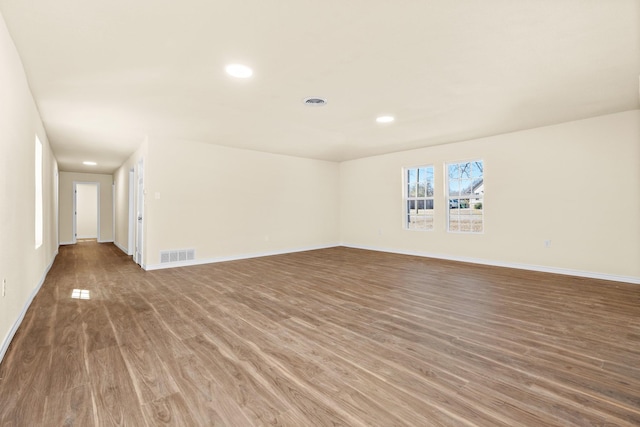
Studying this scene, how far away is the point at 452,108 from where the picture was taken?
391 centimetres

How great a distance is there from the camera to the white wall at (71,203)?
9.49 metres

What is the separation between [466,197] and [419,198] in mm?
1056

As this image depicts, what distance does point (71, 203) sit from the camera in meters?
9.62

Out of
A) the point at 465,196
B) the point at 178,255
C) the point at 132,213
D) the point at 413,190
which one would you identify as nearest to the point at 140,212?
the point at 178,255

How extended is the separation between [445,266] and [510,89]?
10.3ft

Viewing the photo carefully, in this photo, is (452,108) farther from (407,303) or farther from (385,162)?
(385,162)

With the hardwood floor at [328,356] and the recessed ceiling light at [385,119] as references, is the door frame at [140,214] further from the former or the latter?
the recessed ceiling light at [385,119]

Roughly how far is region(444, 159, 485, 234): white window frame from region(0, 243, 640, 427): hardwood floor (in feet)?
6.31

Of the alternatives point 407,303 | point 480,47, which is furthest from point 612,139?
point 407,303

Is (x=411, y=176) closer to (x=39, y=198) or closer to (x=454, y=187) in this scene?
(x=454, y=187)

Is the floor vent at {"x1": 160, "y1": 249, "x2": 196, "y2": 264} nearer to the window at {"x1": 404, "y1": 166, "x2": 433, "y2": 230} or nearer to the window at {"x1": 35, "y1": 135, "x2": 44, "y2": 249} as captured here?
the window at {"x1": 35, "y1": 135, "x2": 44, "y2": 249}

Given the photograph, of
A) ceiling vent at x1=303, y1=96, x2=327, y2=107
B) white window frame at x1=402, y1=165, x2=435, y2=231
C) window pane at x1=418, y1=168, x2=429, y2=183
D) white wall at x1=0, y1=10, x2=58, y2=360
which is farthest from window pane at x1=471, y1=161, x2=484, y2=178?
white wall at x1=0, y1=10, x2=58, y2=360

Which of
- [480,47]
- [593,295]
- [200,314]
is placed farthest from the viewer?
[593,295]

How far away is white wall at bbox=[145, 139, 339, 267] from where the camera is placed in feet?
17.5
